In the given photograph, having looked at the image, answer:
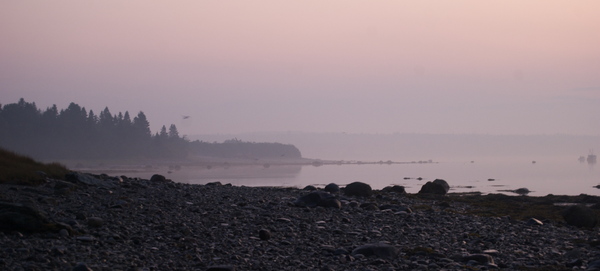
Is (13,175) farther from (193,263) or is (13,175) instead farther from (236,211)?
(193,263)

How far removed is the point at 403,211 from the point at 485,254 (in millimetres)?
8572

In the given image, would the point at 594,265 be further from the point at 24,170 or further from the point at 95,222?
the point at 24,170

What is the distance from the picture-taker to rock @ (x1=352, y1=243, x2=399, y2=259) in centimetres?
1429

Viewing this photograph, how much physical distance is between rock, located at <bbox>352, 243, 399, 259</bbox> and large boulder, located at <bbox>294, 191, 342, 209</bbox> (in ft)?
25.4

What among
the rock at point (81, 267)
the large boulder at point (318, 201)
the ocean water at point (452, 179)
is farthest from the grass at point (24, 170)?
the ocean water at point (452, 179)

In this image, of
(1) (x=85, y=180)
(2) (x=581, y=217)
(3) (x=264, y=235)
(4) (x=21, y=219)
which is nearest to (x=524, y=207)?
(2) (x=581, y=217)

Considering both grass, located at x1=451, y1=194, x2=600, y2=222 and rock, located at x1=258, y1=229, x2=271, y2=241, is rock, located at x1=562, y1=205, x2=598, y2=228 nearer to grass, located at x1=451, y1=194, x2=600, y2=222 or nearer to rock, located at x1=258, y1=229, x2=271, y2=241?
grass, located at x1=451, y1=194, x2=600, y2=222

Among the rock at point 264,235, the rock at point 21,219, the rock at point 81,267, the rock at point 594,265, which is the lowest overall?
the rock at point 594,265

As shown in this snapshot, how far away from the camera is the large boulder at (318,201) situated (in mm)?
22375

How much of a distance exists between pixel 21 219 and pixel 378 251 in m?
9.04

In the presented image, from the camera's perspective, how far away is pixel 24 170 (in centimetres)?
2228

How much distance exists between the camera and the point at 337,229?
17625mm

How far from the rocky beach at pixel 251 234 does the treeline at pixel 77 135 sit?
132 meters

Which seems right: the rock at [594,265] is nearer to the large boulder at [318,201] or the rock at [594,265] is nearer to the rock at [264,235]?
the rock at [264,235]
